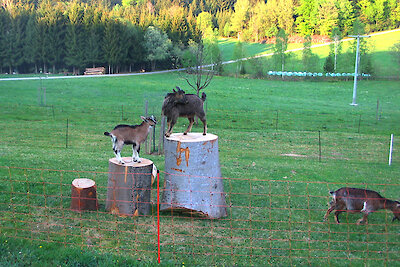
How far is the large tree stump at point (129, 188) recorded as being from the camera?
8.88 meters

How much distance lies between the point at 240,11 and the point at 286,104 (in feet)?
329

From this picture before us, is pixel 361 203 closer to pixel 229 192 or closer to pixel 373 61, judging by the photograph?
pixel 229 192

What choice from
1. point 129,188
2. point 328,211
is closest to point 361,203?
point 328,211

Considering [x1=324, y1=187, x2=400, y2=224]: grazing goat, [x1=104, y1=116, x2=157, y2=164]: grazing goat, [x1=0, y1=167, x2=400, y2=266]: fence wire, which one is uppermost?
[x1=104, y1=116, x2=157, y2=164]: grazing goat

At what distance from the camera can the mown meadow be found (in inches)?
290

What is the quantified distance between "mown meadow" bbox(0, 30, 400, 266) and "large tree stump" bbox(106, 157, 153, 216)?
0.78ft

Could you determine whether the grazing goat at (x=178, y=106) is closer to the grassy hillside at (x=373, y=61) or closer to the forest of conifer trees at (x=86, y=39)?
the forest of conifer trees at (x=86, y=39)

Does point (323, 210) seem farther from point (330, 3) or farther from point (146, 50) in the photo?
point (330, 3)

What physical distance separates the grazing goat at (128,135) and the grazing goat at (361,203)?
4866mm

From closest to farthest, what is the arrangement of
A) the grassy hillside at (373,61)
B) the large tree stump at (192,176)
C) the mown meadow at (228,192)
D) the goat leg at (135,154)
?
the mown meadow at (228,192) → the large tree stump at (192,176) → the goat leg at (135,154) → the grassy hillside at (373,61)

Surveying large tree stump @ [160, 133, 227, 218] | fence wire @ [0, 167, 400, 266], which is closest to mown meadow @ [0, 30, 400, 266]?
fence wire @ [0, 167, 400, 266]

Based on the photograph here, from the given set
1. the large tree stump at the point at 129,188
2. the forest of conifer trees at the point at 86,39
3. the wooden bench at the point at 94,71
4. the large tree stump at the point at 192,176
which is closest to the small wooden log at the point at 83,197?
the large tree stump at the point at 129,188

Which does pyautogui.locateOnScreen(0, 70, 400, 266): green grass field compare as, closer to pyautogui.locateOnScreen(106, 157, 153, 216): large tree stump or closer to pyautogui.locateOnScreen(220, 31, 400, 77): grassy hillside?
pyautogui.locateOnScreen(106, 157, 153, 216): large tree stump

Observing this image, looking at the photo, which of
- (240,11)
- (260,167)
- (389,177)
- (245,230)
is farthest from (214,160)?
(240,11)
